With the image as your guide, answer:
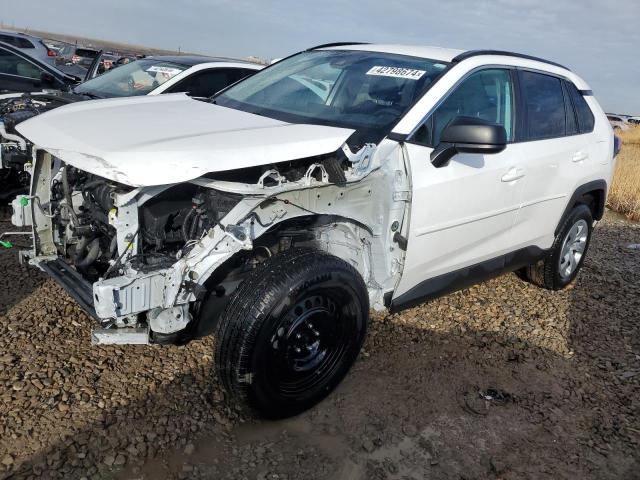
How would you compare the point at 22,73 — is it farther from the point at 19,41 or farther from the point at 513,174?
the point at 513,174

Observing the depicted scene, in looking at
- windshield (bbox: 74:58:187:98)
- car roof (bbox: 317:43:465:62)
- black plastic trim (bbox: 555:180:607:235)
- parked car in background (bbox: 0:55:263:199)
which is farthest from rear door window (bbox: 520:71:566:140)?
windshield (bbox: 74:58:187:98)

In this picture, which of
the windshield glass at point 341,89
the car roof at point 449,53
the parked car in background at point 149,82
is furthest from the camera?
the parked car in background at point 149,82

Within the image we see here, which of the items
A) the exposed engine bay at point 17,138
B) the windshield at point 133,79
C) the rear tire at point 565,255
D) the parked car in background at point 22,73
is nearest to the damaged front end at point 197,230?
the exposed engine bay at point 17,138

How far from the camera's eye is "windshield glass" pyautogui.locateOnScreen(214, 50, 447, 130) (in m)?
3.41

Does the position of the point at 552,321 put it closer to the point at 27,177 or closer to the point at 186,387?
the point at 186,387

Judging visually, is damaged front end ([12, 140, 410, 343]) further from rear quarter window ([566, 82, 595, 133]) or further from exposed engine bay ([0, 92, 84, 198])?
rear quarter window ([566, 82, 595, 133])

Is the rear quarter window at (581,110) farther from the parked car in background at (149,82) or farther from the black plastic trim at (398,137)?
the parked car in background at (149,82)

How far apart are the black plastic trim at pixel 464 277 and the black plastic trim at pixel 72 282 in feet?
5.47

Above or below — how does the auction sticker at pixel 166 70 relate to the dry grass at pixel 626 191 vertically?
above

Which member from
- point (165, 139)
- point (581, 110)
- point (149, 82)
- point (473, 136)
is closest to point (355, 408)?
point (473, 136)

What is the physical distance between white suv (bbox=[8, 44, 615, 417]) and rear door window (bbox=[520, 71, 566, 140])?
0.02 meters

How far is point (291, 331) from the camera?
284 cm

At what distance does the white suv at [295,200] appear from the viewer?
259 cm

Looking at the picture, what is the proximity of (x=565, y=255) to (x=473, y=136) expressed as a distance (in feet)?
8.25
